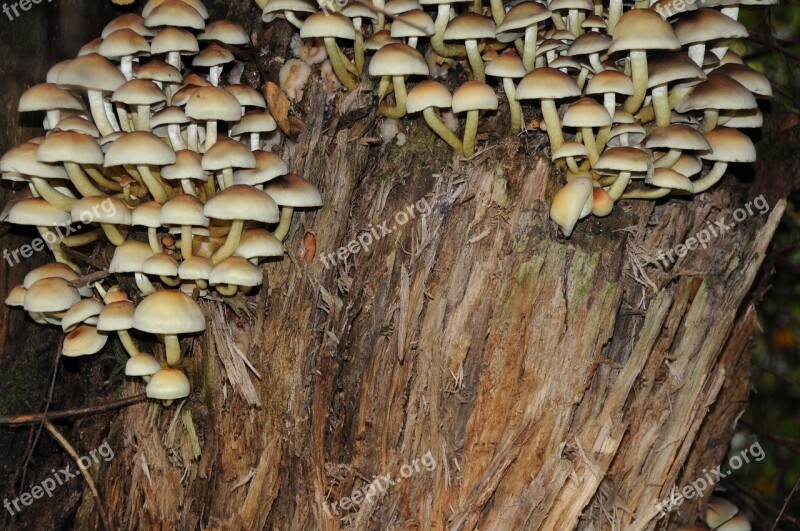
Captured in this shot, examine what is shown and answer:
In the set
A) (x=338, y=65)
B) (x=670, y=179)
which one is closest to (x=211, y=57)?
(x=338, y=65)

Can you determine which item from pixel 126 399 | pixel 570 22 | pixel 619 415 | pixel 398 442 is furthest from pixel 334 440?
pixel 570 22

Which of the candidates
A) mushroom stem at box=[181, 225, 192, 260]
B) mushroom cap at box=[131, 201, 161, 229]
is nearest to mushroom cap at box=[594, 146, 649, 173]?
mushroom stem at box=[181, 225, 192, 260]

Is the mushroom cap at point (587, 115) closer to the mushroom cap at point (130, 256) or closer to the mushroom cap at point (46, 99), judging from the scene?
the mushroom cap at point (130, 256)

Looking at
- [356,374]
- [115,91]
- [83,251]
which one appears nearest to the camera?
[115,91]

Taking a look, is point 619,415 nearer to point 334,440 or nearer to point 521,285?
point 521,285

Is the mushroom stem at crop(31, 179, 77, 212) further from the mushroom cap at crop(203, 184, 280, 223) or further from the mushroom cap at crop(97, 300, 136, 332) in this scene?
the mushroom cap at crop(203, 184, 280, 223)

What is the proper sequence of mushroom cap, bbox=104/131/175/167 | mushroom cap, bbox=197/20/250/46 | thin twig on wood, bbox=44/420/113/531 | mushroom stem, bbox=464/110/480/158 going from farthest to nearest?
thin twig on wood, bbox=44/420/113/531, mushroom cap, bbox=197/20/250/46, mushroom stem, bbox=464/110/480/158, mushroom cap, bbox=104/131/175/167

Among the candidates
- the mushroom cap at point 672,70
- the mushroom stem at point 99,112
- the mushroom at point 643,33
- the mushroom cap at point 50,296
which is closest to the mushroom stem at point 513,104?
the mushroom at point 643,33
